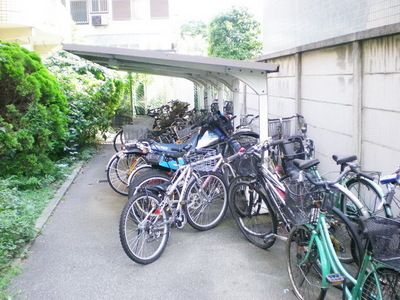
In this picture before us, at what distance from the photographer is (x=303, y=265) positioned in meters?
3.81

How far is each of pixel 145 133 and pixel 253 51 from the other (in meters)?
16.9

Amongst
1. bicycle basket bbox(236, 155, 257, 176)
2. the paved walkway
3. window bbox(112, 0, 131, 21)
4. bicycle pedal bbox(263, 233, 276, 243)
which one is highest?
window bbox(112, 0, 131, 21)

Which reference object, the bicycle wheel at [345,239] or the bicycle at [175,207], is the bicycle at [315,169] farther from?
the bicycle at [175,207]

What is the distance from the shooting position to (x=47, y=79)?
25.5 feet

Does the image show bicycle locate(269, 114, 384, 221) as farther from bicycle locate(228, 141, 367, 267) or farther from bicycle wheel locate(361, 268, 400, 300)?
bicycle wheel locate(361, 268, 400, 300)

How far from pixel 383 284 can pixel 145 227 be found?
8.43ft

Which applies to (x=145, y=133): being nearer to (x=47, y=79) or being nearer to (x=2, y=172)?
(x=47, y=79)

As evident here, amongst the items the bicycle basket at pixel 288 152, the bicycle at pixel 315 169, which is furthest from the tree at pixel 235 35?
the bicycle basket at pixel 288 152

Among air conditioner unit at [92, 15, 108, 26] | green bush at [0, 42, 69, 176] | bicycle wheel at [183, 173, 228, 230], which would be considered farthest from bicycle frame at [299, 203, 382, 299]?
air conditioner unit at [92, 15, 108, 26]

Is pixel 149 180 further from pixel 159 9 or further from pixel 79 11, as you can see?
pixel 79 11

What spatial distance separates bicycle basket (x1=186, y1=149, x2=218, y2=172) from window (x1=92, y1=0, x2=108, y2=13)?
2560cm

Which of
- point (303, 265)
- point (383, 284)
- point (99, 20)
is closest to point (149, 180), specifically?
point (303, 265)

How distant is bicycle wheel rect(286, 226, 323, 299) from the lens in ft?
12.2

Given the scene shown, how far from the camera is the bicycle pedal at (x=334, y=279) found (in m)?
3.12
